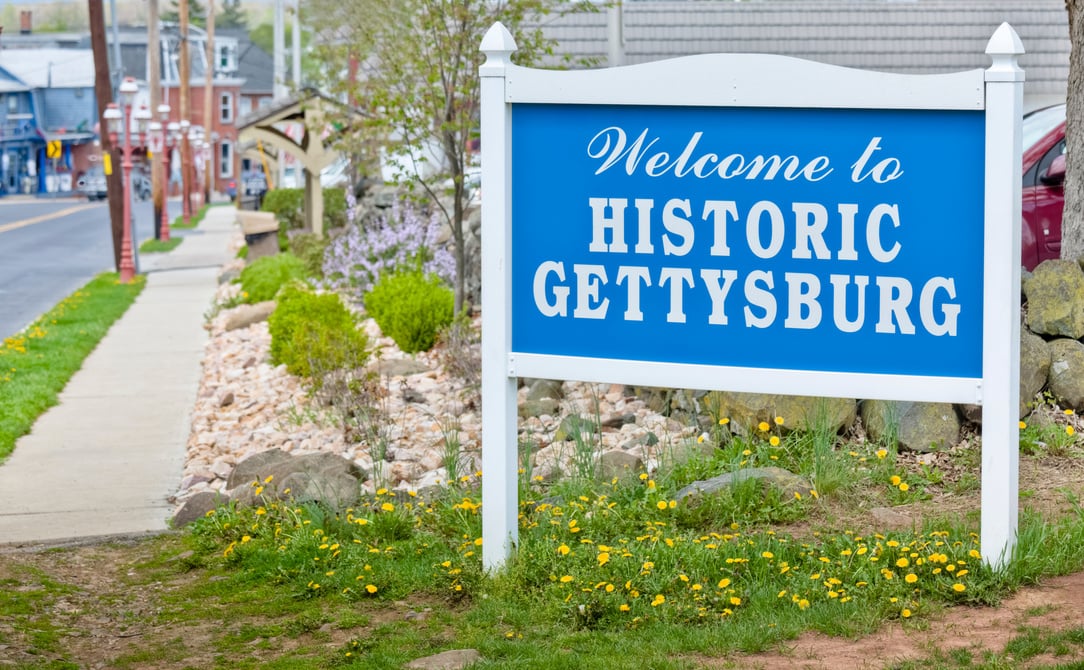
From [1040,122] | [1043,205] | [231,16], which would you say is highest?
[231,16]

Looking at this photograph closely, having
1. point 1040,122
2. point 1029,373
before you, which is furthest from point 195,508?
point 1040,122

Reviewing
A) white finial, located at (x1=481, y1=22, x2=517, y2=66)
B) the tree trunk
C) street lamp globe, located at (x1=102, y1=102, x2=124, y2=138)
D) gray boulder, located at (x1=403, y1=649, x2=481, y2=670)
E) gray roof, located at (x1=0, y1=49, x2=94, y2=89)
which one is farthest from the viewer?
gray roof, located at (x1=0, y1=49, x2=94, y2=89)

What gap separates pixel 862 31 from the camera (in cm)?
2325

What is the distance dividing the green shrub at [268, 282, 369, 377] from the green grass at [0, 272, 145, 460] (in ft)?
6.08

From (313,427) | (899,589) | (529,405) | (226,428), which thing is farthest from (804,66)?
(226,428)

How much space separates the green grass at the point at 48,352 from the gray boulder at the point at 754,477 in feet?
15.7

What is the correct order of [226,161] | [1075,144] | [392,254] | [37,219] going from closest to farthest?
[1075,144] < [392,254] < [37,219] < [226,161]

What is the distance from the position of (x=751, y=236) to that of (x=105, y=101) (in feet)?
76.5

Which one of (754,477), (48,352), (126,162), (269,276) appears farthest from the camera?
(126,162)

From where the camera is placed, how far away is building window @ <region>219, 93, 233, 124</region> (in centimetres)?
9125

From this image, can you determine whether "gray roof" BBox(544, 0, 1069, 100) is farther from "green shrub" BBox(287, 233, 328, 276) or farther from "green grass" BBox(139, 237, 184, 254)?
"green grass" BBox(139, 237, 184, 254)

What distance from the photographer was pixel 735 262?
5.18m

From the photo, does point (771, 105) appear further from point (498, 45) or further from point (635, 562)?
point (635, 562)

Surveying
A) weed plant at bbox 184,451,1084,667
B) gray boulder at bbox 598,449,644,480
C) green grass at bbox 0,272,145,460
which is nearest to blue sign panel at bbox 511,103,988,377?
weed plant at bbox 184,451,1084,667
